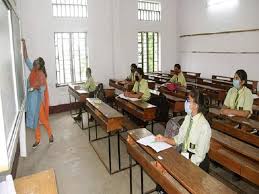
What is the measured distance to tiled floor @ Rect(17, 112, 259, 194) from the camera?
3.12 m

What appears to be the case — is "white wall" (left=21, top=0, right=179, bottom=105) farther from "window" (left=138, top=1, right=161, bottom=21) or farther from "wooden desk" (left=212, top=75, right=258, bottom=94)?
"wooden desk" (left=212, top=75, right=258, bottom=94)

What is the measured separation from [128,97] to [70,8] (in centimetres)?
357

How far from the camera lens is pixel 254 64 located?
21.3 feet

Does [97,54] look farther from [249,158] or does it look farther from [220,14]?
[249,158]

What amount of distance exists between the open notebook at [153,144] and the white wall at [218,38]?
5221 mm

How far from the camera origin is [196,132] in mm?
2172

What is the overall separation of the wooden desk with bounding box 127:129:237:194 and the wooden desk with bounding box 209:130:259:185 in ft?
2.50

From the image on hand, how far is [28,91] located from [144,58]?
508cm

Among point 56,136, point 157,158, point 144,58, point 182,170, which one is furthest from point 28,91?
point 144,58

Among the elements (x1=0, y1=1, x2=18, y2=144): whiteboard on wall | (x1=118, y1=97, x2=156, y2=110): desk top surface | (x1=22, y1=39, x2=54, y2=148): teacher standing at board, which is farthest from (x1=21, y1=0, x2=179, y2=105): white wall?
(x1=0, y1=1, x2=18, y2=144): whiteboard on wall

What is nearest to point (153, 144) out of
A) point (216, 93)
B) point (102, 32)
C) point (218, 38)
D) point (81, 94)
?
point (81, 94)

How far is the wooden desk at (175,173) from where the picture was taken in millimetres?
1617

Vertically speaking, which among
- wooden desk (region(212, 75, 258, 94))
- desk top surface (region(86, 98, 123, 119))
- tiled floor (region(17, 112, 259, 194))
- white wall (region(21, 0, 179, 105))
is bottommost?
tiled floor (region(17, 112, 259, 194))

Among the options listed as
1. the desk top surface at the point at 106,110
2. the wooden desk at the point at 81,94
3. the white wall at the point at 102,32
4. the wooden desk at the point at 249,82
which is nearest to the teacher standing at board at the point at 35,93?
the desk top surface at the point at 106,110
